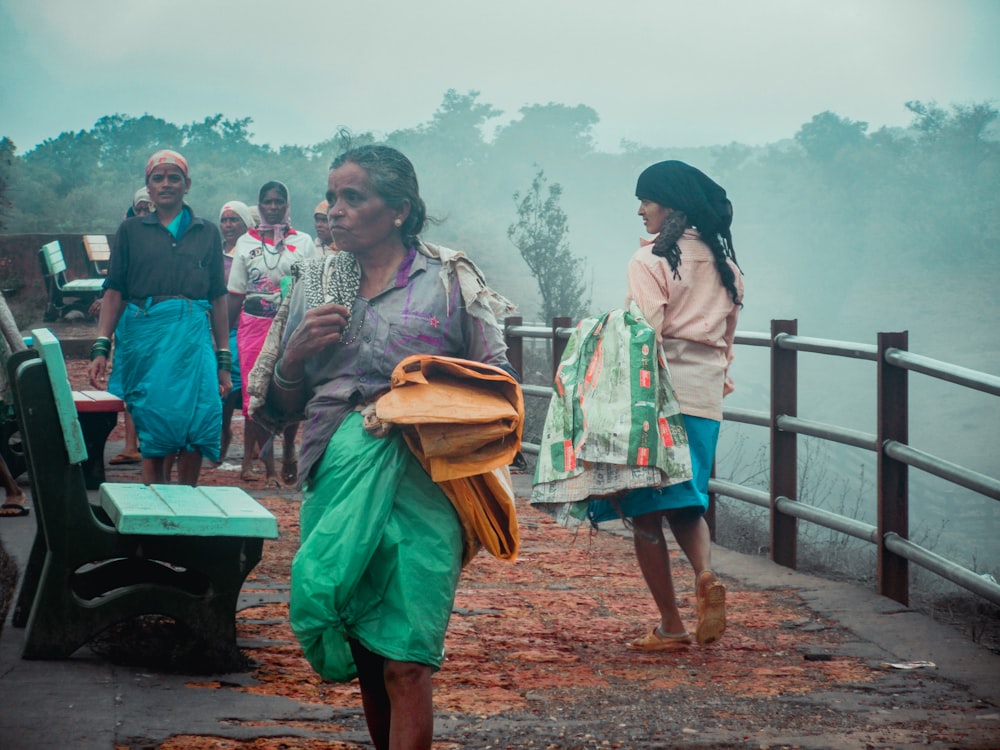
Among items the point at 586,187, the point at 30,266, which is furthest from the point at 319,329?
the point at 586,187

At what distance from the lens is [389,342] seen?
330 centimetres

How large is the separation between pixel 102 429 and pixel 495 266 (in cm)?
4732

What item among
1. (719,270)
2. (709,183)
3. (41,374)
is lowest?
(41,374)

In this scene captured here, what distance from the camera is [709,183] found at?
5.25 metres

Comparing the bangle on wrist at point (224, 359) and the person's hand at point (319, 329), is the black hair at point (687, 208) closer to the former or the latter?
the person's hand at point (319, 329)

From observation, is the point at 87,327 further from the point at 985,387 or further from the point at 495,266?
the point at 495,266

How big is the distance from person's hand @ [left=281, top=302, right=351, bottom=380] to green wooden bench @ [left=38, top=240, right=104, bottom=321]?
1704 centimetres

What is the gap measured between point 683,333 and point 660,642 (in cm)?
124

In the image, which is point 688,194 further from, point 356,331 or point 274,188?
point 274,188

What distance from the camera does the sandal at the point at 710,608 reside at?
4719 millimetres

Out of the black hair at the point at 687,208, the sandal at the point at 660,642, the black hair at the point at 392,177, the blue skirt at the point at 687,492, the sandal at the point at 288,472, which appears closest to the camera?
the black hair at the point at 392,177

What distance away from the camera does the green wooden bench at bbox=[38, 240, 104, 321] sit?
19453 millimetres

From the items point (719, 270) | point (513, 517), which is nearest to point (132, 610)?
point (513, 517)

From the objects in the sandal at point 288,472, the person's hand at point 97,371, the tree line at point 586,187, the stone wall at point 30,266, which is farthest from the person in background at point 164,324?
the tree line at point 586,187
